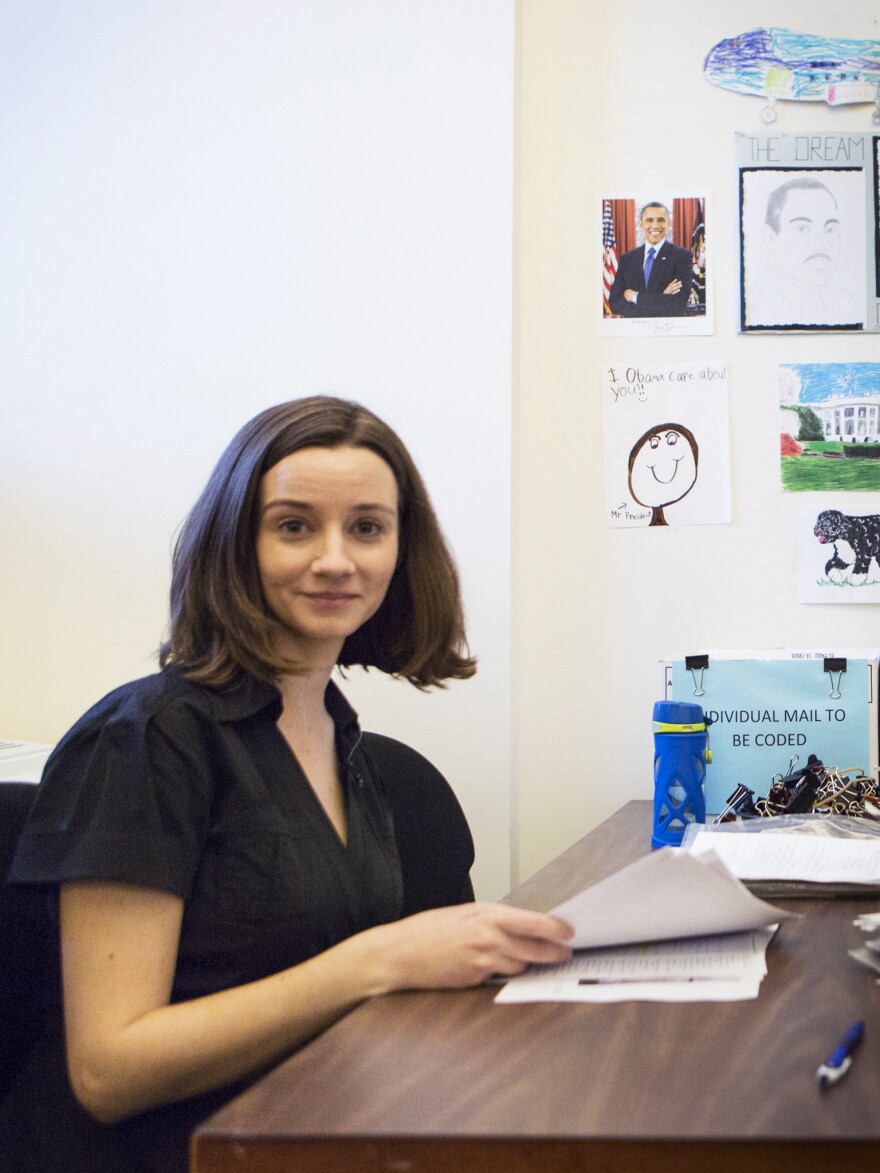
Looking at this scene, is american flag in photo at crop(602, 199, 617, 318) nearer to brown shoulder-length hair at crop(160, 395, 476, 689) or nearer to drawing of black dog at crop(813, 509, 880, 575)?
drawing of black dog at crop(813, 509, 880, 575)

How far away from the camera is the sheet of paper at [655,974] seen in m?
0.87

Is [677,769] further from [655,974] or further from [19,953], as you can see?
[19,953]

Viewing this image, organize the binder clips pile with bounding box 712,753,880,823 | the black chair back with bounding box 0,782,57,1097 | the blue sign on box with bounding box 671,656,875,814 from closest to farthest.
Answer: the black chair back with bounding box 0,782,57,1097 → the binder clips pile with bounding box 712,753,880,823 → the blue sign on box with bounding box 671,656,875,814

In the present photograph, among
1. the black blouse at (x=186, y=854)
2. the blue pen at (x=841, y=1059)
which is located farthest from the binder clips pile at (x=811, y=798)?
the blue pen at (x=841, y=1059)

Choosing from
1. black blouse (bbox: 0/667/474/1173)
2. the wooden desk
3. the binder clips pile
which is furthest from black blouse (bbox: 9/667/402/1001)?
the binder clips pile

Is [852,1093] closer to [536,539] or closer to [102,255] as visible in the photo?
[536,539]

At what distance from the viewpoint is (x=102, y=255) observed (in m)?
2.14

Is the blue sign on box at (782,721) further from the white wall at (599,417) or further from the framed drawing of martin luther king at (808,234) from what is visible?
the framed drawing of martin luther king at (808,234)

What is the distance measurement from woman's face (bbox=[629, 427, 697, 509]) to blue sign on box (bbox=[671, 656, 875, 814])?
35 cm

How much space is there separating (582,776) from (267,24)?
4.73 feet

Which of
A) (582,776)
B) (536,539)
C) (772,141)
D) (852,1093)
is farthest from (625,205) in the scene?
(852,1093)

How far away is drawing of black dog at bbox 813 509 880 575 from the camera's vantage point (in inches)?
79.7

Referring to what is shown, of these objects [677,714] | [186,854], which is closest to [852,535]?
[677,714]

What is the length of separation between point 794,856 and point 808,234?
48.3 inches
